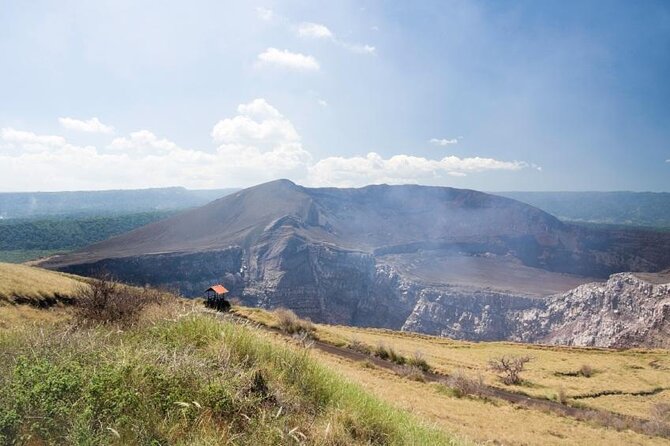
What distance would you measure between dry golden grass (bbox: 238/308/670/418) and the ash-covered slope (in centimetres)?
2882

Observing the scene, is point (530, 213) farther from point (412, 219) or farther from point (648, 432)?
point (648, 432)

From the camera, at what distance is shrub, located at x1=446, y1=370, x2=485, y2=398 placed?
23.8m

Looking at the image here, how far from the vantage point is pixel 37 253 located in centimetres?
11100

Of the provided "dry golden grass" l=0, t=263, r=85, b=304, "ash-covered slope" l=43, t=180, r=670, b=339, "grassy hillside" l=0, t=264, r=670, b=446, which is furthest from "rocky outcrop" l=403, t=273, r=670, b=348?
"grassy hillside" l=0, t=264, r=670, b=446

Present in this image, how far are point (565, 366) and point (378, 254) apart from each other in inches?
2603

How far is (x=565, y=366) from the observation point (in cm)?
3859

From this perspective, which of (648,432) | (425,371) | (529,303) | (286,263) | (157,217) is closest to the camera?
(648,432)

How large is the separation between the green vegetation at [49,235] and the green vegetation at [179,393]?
386 feet

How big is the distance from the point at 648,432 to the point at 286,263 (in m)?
75.6

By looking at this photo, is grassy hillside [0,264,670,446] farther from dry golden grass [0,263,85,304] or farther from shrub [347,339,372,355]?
shrub [347,339,372,355]

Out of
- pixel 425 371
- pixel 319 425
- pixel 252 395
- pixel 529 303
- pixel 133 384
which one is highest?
pixel 133 384

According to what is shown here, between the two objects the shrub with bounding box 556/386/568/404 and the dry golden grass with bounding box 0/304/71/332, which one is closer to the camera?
the dry golden grass with bounding box 0/304/71/332

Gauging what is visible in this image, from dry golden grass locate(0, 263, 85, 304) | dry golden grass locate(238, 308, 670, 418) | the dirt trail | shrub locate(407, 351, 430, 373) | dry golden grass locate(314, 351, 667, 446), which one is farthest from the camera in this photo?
shrub locate(407, 351, 430, 373)

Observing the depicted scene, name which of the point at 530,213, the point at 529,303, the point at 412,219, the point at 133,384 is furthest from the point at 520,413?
the point at 530,213
